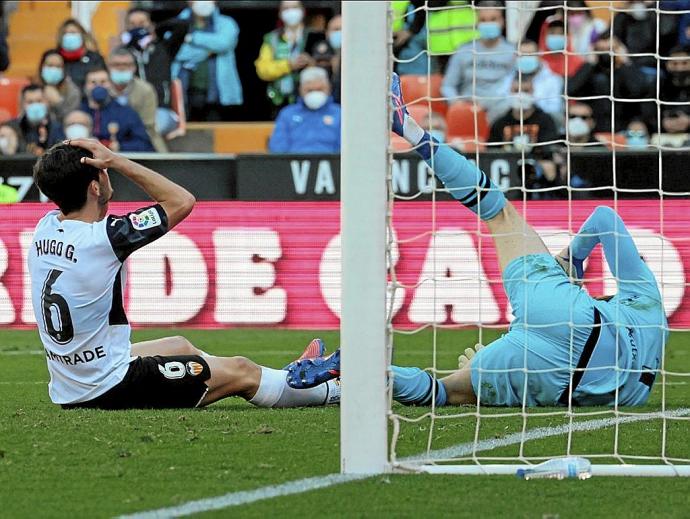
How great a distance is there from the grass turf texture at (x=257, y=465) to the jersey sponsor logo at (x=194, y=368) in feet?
0.60

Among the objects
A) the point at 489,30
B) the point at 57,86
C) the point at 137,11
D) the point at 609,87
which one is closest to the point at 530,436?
the point at 489,30

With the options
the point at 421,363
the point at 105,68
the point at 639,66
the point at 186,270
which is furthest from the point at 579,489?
the point at 105,68

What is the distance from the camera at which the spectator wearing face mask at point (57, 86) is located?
14617 mm

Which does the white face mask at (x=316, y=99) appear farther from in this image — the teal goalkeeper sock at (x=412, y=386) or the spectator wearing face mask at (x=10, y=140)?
the teal goalkeeper sock at (x=412, y=386)

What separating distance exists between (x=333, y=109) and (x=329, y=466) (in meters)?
9.38

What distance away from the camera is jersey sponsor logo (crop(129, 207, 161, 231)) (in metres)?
5.91

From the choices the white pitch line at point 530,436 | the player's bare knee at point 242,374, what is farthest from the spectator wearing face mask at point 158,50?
the white pitch line at point 530,436

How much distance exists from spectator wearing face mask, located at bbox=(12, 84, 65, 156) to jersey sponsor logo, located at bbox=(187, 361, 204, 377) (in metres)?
8.45

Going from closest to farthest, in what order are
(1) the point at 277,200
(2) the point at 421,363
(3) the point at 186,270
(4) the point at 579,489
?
(4) the point at 579,489
(2) the point at 421,363
(3) the point at 186,270
(1) the point at 277,200

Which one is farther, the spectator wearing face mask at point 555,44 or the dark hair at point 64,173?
the spectator wearing face mask at point 555,44

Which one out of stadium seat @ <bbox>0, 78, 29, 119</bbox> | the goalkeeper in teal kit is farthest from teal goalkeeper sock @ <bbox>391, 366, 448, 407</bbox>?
stadium seat @ <bbox>0, 78, 29, 119</bbox>

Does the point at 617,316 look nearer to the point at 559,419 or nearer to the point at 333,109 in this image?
the point at 559,419

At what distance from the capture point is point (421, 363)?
28.8ft

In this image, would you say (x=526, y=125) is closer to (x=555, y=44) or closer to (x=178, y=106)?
(x=555, y=44)
